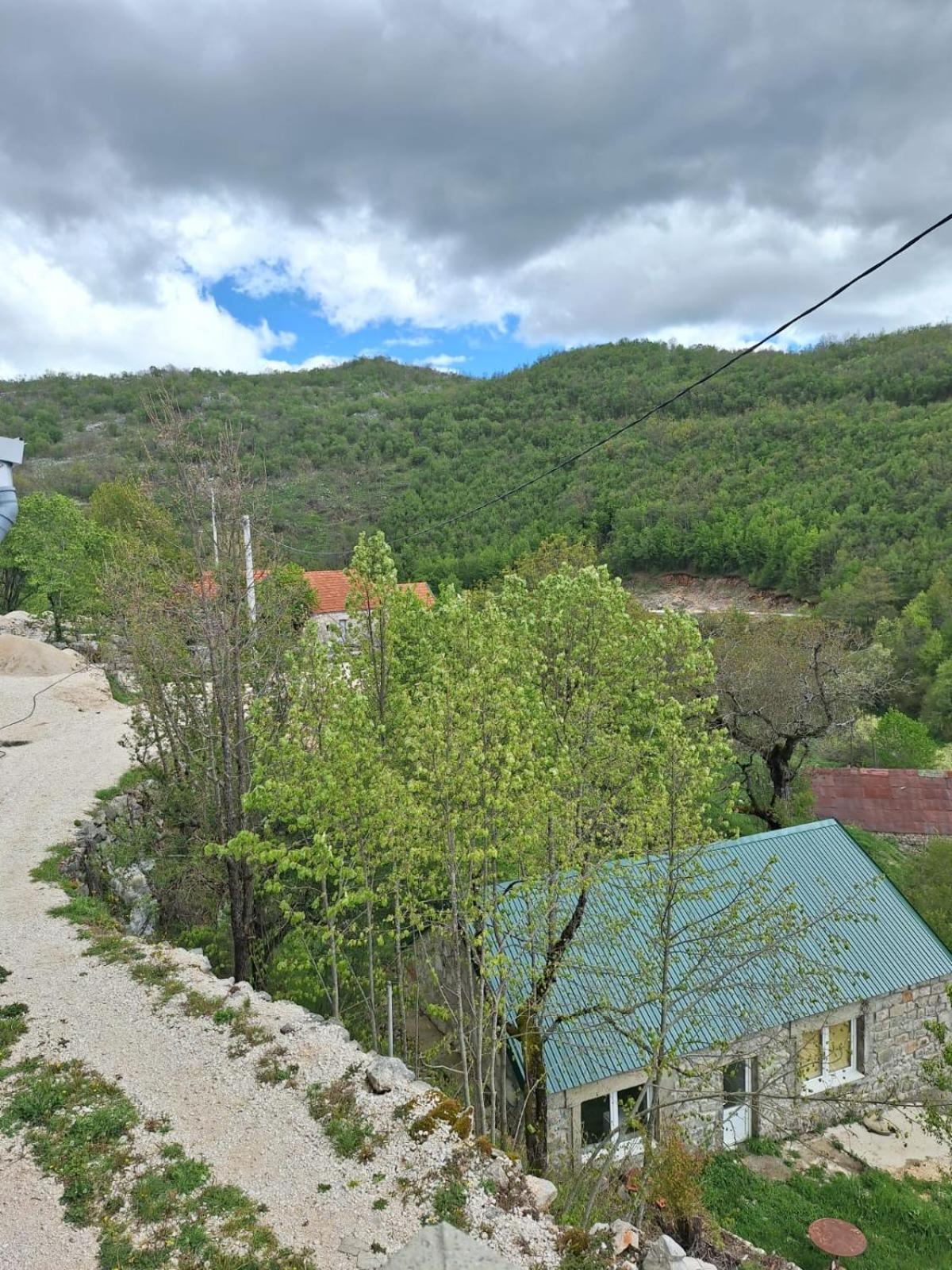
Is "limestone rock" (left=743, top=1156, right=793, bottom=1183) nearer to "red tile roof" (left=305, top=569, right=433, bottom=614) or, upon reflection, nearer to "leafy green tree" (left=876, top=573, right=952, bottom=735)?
"leafy green tree" (left=876, top=573, right=952, bottom=735)

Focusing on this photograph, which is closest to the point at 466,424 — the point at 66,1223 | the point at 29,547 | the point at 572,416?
the point at 572,416

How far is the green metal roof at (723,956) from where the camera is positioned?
29.3ft

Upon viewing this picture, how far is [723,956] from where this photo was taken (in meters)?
9.50

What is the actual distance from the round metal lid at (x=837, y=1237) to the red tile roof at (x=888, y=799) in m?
13.5

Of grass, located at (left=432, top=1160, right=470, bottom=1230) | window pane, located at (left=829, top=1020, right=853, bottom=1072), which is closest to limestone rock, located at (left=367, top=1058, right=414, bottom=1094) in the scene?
grass, located at (left=432, top=1160, right=470, bottom=1230)

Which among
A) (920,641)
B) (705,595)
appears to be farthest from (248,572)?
(705,595)

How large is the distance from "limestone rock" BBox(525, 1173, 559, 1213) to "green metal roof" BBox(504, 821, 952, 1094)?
1852mm

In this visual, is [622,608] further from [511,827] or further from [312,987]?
[312,987]

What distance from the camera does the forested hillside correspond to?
58.2 m

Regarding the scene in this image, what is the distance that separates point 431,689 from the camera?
8.50 metres

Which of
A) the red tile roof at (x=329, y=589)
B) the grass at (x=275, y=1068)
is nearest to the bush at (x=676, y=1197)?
the grass at (x=275, y=1068)

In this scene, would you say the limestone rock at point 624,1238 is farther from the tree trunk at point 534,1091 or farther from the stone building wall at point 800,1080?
the stone building wall at point 800,1080

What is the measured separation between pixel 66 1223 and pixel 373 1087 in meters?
2.72

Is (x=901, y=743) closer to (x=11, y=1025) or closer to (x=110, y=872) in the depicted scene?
(x=110, y=872)
